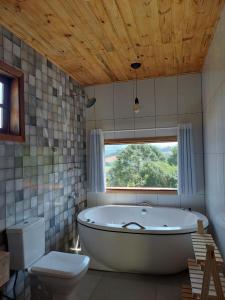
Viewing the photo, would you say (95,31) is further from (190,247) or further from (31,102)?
(190,247)

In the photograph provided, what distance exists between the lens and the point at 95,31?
2.22 m

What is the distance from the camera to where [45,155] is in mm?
2654

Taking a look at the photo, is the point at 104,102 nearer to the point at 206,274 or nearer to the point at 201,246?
the point at 201,246

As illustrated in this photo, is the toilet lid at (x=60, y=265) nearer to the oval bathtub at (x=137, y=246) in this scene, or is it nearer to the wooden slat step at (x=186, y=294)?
the oval bathtub at (x=137, y=246)

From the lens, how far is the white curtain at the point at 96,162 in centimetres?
366

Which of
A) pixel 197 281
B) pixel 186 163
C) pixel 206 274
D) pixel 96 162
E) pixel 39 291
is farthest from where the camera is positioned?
pixel 96 162

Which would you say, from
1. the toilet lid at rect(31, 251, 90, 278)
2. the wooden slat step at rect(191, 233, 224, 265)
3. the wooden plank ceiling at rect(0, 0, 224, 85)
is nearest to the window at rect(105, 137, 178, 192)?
the wooden plank ceiling at rect(0, 0, 224, 85)

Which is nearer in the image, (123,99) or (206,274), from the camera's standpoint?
(206,274)

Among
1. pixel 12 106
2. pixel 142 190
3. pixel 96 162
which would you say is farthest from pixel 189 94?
pixel 12 106

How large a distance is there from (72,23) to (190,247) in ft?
8.37

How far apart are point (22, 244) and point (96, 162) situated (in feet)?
6.12

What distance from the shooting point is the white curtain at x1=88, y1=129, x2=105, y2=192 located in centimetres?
366

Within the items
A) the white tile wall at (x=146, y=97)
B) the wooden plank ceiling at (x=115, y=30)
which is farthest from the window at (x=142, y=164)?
the wooden plank ceiling at (x=115, y=30)

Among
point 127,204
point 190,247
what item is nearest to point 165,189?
point 127,204
